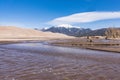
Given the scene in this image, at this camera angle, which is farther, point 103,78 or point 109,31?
→ point 109,31

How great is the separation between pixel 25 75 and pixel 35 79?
3.84 feet

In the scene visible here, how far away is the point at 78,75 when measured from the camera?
13.3 meters

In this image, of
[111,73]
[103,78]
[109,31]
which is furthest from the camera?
[109,31]

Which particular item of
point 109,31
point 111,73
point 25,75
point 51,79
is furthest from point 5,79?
point 109,31

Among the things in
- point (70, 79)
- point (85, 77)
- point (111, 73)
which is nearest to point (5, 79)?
point (70, 79)

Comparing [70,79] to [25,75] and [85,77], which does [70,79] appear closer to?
[85,77]

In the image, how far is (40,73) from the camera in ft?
44.6

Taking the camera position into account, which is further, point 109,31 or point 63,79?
point 109,31

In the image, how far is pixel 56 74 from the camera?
44.1ft

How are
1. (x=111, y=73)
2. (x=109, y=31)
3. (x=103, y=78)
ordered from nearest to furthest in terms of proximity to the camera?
(x=103, y=78) → (x=111, y=73) → (x=109, y=31)

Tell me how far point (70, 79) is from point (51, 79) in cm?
110

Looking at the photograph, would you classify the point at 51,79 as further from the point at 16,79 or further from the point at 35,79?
the point at 16,79

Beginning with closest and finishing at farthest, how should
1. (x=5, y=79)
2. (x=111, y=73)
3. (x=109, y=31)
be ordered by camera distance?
1. (x=5, y=79)
2. (x=111, y=73)
3. (x=109, y=31)

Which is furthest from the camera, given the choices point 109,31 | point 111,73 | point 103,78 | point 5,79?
point 109,31
